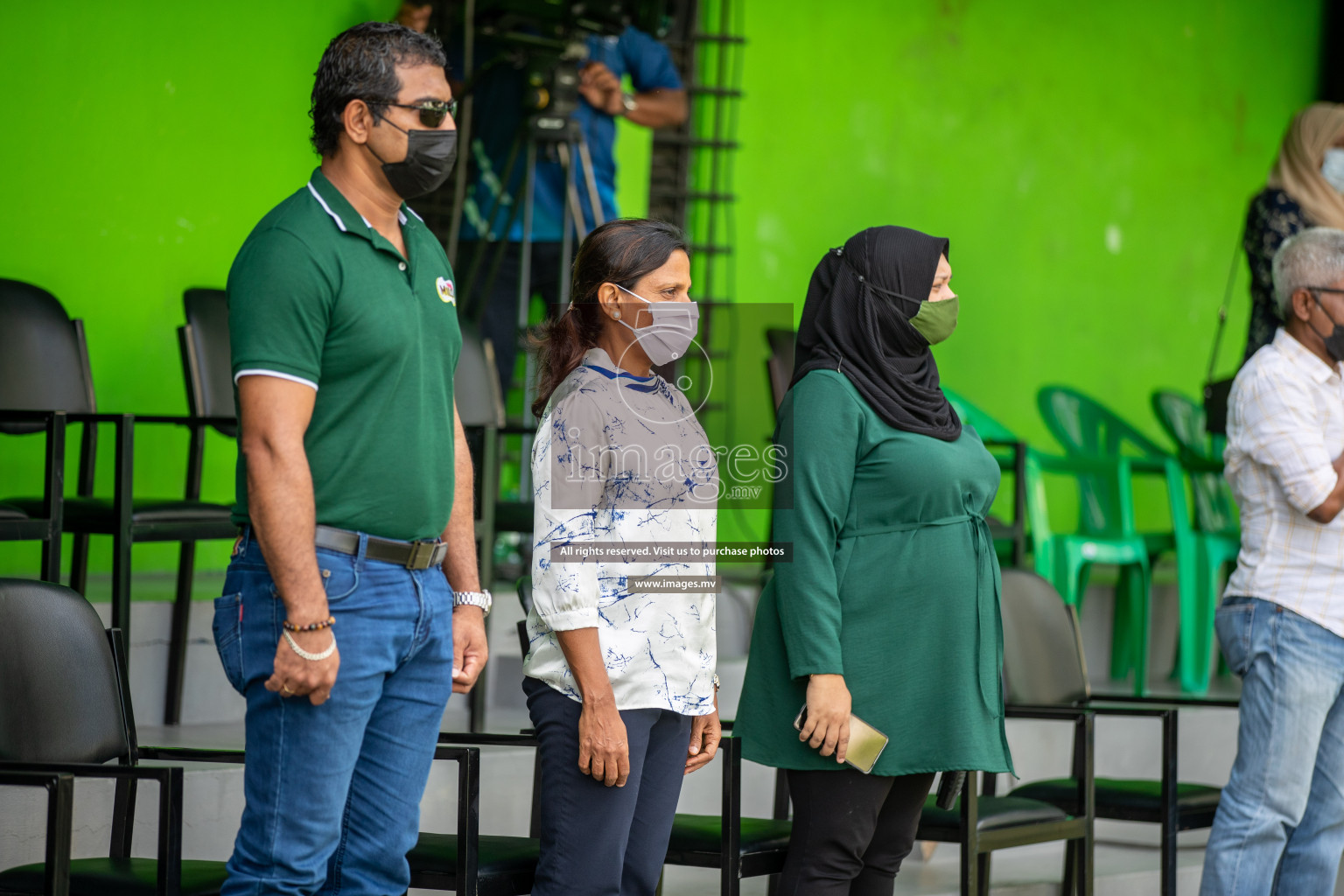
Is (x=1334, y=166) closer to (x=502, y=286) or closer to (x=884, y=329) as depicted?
(x=502, y=286)

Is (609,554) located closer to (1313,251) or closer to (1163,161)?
(1313,251)

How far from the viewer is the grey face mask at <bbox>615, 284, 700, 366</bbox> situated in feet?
6.51

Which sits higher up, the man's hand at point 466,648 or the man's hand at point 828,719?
the man's hand at point 466,648

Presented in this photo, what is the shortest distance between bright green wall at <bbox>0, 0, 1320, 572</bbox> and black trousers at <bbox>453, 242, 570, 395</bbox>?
55 centimetres

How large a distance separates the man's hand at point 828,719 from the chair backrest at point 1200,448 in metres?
3.52

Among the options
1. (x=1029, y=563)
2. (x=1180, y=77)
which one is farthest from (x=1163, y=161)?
(x=1029, y=563)

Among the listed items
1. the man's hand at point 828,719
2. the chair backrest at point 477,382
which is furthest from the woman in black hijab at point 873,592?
the chair backrest at point 477,382

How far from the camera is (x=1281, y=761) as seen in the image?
2.60 m

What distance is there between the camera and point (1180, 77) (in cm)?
647

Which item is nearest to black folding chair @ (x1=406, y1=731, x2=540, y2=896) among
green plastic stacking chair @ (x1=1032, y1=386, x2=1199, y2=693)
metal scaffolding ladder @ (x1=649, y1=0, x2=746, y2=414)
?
green plastic stacking chair @ (x1=1032, y1=386, x2=1199, y2=693)

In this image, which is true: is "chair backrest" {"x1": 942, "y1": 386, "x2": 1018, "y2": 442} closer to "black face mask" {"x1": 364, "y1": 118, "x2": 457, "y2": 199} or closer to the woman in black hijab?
the woman in black hijab

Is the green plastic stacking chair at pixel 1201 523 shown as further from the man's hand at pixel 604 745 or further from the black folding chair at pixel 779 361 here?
the man's hand at pixel 604 745

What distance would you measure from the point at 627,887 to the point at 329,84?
3.52ft

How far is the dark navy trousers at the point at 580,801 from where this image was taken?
1.86 meters
